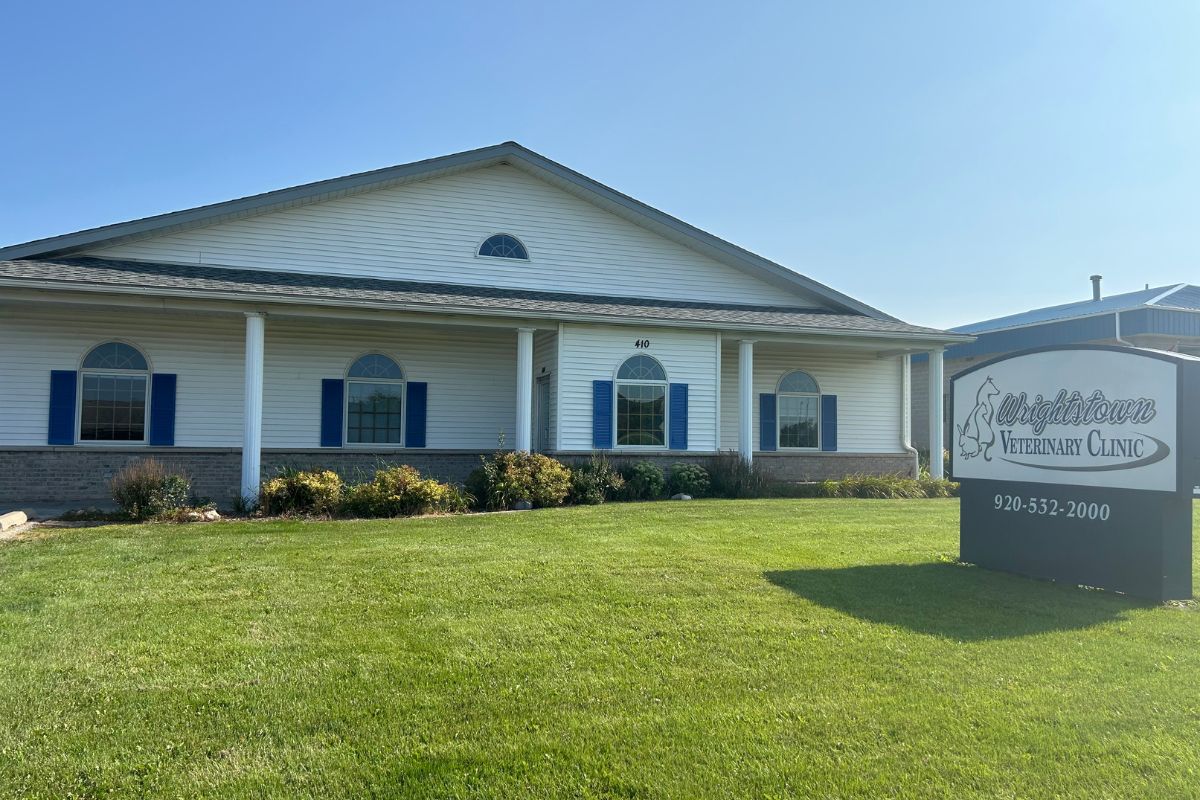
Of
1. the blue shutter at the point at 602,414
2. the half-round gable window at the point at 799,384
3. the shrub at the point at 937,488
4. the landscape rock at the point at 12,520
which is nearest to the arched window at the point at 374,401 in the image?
the blue shutter at the point at 602,414

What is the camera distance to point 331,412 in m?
16.0

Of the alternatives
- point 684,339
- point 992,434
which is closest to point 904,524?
point 992,434

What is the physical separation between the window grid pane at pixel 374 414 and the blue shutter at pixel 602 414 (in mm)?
4055

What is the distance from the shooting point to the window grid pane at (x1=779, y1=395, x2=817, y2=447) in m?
19.0

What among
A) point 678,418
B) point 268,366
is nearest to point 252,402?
point 268,366

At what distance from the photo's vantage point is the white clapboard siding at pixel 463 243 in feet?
51.3

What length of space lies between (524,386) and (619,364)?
209 cm

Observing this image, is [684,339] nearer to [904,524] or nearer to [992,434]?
[904,524]

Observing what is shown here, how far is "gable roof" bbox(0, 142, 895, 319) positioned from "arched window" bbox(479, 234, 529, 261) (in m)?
1.54

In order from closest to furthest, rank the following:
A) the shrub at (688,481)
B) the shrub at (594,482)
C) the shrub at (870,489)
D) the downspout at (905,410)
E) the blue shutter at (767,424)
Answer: the shrub at (594,482) < the shrub at (688,481) < the shrub at (870,489) < the blue shutter at (767,424) < the downspout at (905,410)

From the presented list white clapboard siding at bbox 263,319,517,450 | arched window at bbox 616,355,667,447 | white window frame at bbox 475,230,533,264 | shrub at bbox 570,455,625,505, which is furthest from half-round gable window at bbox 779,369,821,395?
white window frame at bbox 475,230,533,264

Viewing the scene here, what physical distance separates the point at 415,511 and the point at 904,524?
7.36m

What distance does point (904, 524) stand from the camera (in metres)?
11.9

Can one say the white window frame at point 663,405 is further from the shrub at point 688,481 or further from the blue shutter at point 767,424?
the blue shutter at point 767,424
